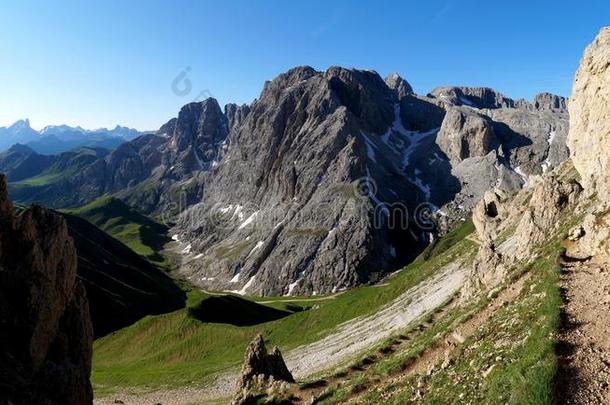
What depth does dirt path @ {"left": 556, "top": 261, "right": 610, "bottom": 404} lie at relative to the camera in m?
17.3

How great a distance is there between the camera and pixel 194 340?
9619cm

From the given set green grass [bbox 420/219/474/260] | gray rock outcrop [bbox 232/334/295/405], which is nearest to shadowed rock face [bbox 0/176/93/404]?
gray rock outcrop [bbox 232/334/295/405]

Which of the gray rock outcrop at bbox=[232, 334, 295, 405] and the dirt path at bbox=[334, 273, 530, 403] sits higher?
the dirt path at bbox=[334, 273, 530, 403]

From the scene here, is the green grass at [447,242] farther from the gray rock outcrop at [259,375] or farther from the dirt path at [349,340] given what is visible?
the gray rock outcrop at [259,375]

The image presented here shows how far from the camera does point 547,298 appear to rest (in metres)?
25.4

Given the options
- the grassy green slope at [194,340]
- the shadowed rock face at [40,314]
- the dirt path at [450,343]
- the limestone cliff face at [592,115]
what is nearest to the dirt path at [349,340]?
the grassy green slope at [194,340]

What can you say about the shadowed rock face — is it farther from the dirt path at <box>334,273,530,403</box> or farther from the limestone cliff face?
the limestone cliff face

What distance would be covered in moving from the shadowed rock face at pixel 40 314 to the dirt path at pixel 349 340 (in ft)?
77.9

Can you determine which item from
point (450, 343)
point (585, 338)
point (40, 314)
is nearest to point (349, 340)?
point (450, 343)

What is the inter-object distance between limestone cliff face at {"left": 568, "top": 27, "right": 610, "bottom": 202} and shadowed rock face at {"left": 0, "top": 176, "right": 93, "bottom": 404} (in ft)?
163

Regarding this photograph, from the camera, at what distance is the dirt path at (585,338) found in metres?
17.3

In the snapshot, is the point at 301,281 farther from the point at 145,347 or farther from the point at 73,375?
the point at 73,375

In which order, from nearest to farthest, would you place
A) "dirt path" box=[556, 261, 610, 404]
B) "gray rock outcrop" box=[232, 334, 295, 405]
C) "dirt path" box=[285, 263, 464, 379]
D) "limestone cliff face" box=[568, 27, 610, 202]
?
"dirt path" box=[556, 261, 610, 404] < "gray rock outcrop" box=[232, 334, 295, 405] < "limestone cliff face" box=[568, 27, 610, 202] < "dirt path" box=[285, 263, 464, 379]

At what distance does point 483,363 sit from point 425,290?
5462 cm
